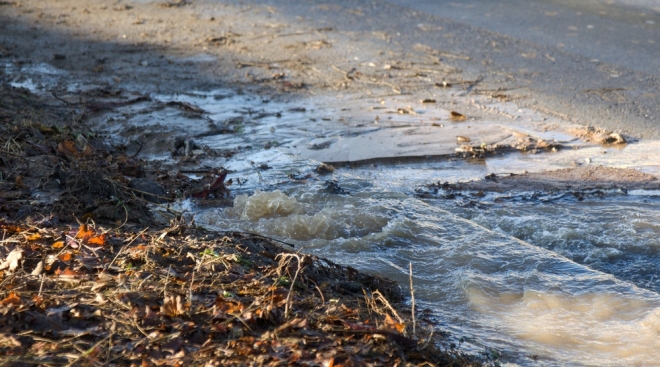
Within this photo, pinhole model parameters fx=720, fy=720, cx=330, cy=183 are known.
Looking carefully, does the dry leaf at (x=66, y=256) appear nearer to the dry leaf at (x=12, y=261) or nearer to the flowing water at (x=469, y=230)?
the dry leaf at (x=12, y=261)

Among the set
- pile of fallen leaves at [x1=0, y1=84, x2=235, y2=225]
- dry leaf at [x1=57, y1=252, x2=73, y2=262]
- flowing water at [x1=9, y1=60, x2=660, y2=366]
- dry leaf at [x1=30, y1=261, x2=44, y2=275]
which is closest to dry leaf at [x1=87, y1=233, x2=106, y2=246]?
dry leaf at [x1=57, y1=252, x2=73, y2=262]

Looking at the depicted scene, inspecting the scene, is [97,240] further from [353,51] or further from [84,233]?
[353,51]

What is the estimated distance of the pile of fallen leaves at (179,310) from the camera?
268cm

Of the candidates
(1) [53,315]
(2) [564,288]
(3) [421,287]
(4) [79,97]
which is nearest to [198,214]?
(3) [421,287]

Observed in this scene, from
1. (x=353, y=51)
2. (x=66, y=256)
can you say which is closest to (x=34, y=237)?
(x=66, y=256)

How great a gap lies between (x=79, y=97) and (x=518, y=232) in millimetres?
4630

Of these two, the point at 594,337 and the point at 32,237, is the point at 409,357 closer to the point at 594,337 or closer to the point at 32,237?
the point at 594,337

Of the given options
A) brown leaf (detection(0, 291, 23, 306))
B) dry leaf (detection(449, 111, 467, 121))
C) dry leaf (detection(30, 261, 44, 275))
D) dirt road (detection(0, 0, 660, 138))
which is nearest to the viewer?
brown leaf (detection(0, 291, 23, 306))

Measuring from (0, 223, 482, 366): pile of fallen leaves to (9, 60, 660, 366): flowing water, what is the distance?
57cm

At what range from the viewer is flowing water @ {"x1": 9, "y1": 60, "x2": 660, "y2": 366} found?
3568 millimetres

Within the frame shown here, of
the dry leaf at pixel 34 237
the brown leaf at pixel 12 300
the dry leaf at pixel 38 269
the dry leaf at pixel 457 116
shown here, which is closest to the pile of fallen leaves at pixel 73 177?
the dry leaf at pixel 34 237

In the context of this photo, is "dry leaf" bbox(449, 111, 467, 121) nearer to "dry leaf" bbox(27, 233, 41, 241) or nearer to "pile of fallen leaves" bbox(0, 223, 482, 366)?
"pile of fallen leaves" bbox(0, 223, 482, 366)

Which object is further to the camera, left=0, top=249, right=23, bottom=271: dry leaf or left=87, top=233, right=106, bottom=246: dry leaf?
left=87, top=233, right=106, bottom=246: dry leaf

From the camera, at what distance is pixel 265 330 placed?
9.31 feet
